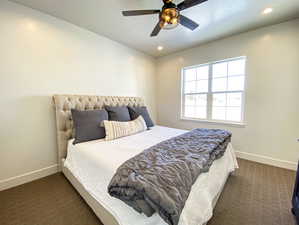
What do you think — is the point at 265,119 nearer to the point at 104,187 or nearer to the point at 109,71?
the point at 104,187

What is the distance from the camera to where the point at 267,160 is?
270 centimetres

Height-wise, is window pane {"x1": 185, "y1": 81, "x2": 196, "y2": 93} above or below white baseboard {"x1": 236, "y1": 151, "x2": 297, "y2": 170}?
above

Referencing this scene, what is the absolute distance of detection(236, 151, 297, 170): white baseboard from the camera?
2.50 meters

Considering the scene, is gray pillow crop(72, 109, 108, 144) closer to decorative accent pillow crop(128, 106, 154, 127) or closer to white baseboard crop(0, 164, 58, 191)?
decorative accent pillow crop(128, 106, 154, 127)

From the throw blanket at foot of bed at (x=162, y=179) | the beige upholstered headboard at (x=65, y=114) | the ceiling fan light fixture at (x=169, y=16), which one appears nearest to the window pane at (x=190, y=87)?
the ceiling fan light fixture at (x=169, y=16)

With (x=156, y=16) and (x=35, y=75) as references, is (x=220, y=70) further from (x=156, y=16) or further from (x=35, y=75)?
(x=35, y=75)

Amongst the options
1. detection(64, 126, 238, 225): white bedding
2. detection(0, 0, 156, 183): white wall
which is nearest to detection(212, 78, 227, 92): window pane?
detection(64, 126, 238, 225): white bedding

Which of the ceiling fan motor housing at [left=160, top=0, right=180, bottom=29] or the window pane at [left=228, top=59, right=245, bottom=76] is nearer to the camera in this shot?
the ceiling fan motor housing at [left=160, top=0, right=180, bottom=29]

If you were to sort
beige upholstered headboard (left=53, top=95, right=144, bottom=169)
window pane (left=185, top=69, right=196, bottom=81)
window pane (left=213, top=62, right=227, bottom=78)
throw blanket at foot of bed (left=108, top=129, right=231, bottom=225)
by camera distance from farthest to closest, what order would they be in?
1. window pane (left=185, top=69, right=196, bottom=81)
2. window pane (left=213, top=62, right=227, bottom=78)
3. beige upholstered headboard (left=53, top=95, right=144, bottom=169)
4. throw blanket at foot of bed (left=108, top=129, right=231, bottom=225)

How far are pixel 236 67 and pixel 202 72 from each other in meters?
0.75

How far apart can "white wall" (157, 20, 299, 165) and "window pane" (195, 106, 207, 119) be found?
46 cm

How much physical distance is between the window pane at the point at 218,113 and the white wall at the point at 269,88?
8.4 inches

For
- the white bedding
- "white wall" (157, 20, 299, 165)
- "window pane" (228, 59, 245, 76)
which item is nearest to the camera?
the white bedding

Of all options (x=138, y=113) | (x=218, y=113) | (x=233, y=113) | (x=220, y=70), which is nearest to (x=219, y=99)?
(x=218, y=113)
